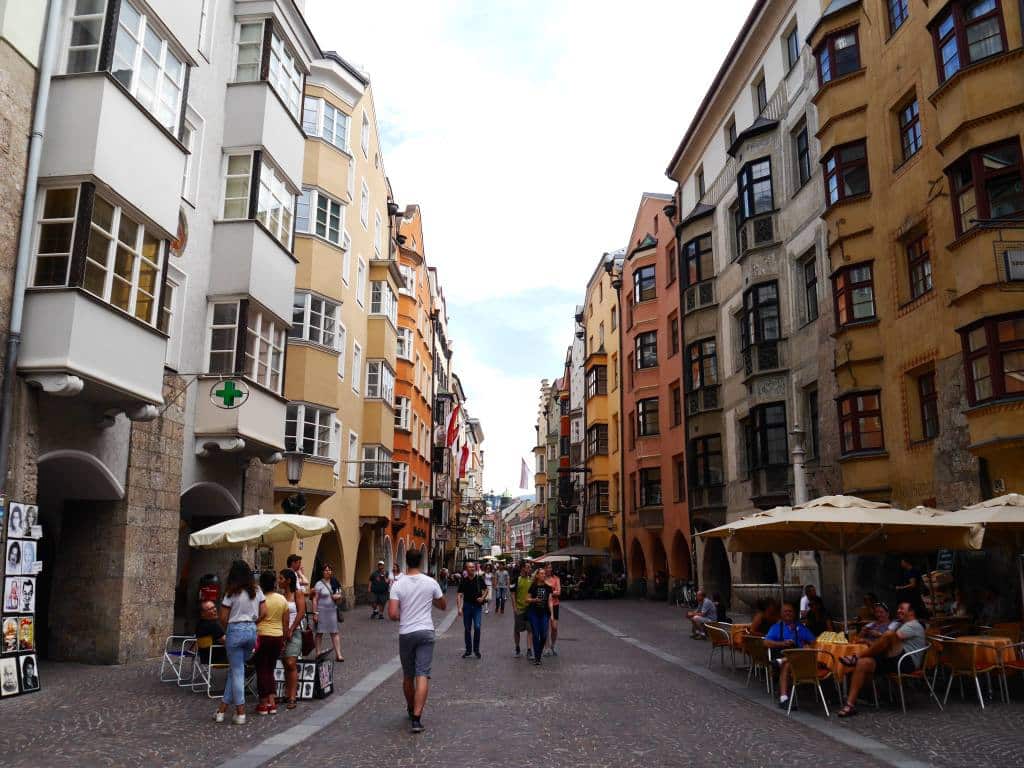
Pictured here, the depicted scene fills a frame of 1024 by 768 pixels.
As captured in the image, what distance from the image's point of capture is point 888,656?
37.3ft

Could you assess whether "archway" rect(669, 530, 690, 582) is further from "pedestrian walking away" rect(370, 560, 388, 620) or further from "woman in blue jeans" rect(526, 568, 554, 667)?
"woman in blue jeans" rect(526, 568, 554, 667)

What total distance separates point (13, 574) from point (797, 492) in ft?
56.0

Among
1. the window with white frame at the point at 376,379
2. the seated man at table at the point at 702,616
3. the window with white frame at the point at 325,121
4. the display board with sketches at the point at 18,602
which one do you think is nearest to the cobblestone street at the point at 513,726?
the display board with sketches at the point at 18,602

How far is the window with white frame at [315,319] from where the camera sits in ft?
89.2

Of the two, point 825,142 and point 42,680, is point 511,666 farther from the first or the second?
point 825,142

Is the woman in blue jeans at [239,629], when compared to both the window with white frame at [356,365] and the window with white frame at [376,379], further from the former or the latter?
the window with white frame at [376,379]

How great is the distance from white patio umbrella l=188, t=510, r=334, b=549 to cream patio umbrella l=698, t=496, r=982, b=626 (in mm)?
7066

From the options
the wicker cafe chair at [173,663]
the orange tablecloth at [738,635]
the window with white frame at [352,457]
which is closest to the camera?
the wicker cafe chair at [173,663]

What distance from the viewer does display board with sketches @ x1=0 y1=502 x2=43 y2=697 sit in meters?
11.5

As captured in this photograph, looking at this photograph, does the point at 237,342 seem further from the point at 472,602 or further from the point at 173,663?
the point at 472,602

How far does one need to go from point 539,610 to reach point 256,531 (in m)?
5.99

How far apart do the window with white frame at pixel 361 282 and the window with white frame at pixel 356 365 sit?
181 centimetres

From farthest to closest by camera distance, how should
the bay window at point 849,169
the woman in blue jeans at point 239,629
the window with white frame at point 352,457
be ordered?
the window with white frame at point 352,457, the bay window at point 849,169, the woman in blue jeans at point 239,629

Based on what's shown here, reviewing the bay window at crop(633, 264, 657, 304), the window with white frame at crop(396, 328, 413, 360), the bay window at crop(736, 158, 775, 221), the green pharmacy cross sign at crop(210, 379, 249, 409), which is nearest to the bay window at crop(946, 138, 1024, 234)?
the bay window at crop(736, 158, 775, 221)
